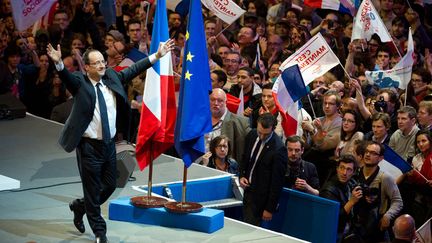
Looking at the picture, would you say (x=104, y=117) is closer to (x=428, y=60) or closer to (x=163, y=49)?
(x=163, y=49)

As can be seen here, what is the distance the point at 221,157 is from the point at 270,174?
2.98ft

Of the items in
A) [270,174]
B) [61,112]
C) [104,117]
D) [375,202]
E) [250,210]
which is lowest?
[250,210]

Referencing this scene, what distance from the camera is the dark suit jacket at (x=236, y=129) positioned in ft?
40.5

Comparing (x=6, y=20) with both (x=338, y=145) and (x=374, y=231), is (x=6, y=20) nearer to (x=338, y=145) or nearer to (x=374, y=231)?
(x=338, y=145)

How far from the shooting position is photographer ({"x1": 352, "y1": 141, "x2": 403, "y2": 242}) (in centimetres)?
1109

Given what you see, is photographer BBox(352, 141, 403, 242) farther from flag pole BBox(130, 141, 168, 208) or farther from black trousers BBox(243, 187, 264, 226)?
flag pole BBox(130, 141, 168, 208)

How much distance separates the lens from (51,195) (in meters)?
11.1

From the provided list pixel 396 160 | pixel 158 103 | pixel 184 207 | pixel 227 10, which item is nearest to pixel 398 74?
pixel 396 160

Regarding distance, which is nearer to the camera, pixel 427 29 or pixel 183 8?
pixel 183 8

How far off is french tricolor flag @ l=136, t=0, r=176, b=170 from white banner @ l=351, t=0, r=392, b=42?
4146mm

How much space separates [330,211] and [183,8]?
3109mm

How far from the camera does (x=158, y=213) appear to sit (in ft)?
33.4

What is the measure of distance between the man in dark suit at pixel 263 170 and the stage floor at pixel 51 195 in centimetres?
68

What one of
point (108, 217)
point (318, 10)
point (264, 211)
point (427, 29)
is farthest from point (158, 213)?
point (318, 10)
